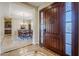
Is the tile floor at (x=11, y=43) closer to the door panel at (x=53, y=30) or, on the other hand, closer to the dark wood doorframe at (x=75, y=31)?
the door panel at (x=53, y=30)

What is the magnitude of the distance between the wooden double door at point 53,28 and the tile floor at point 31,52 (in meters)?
0.11

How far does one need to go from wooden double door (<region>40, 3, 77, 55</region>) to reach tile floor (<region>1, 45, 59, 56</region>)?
0.35 feet

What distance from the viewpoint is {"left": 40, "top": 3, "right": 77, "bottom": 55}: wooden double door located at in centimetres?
182

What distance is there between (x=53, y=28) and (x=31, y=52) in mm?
580

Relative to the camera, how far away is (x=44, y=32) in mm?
1960

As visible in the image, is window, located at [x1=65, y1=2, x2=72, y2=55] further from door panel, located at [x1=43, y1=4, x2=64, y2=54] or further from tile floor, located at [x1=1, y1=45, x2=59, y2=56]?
tile floor, located at [x1=1, y1=45, x2=59, y2=56]

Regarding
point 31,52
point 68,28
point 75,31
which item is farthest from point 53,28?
point 31,52

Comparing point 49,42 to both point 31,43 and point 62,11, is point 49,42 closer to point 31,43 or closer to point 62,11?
point 31,43

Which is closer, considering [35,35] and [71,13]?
[71,13]

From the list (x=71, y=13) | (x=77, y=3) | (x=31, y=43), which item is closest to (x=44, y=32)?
(x=31, y=43)

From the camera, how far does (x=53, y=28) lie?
1.88 meters

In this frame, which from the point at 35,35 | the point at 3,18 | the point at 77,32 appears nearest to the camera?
the point at 77,32

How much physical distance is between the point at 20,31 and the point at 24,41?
22cm

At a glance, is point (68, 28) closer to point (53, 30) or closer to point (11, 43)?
point (53, 30)
